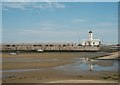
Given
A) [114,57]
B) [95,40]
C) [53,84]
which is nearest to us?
[53,84]

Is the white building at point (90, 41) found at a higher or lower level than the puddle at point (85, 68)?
higher

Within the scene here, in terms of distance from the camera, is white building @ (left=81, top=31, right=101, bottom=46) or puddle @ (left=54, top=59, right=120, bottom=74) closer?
puddle @ (left=54, top=59, right=120, bottom=74)

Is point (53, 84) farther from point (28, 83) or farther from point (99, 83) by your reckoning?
point (99, 83)

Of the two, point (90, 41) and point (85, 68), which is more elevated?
point (90, 41)

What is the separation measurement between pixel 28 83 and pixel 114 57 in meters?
24.7

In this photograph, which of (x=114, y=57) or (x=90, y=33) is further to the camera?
(x=90, y=33)

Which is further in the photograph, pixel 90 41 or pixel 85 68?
pixel 90 41

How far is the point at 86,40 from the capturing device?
4235 inches

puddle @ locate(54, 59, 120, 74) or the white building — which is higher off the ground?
the white building

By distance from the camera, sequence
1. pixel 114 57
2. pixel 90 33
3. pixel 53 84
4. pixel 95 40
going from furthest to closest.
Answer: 1. pixel 95 40
2. pixel 90 33
3. pixel 114 57
4. pixel 53 84

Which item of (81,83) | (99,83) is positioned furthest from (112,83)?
(81,83)

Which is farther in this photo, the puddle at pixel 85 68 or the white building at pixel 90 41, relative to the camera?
the white building at pixel 90 41

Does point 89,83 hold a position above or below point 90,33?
below

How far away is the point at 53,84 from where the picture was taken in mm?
A: 15078
